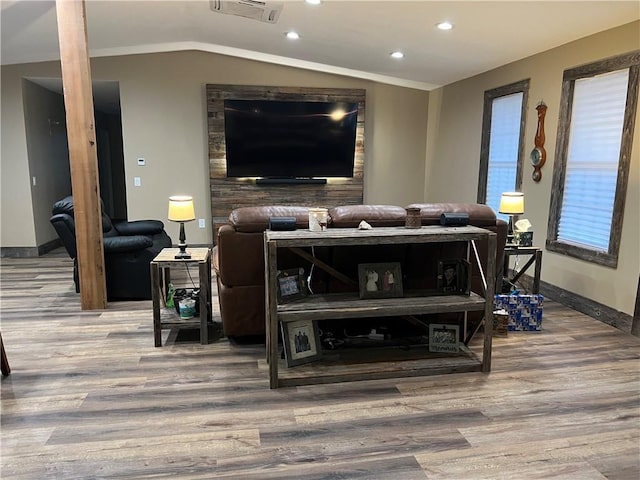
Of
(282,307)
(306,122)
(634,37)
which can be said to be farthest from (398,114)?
(282,307)

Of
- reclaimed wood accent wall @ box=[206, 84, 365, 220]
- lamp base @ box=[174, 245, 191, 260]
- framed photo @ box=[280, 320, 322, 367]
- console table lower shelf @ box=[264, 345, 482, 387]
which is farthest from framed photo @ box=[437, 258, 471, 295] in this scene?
reclaimed wood accent wall @ box=[206, 84, 365, 220]

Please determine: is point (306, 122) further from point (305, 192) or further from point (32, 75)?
point (32, 75)

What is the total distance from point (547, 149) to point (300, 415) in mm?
3468

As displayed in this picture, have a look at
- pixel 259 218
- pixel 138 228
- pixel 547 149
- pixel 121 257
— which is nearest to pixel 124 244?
pixel 121 257

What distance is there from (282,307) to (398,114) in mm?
4881

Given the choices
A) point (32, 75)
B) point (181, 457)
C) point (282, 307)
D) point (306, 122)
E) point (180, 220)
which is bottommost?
point (181, 457)

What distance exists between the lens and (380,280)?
281 centimetres

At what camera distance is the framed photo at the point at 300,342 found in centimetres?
275

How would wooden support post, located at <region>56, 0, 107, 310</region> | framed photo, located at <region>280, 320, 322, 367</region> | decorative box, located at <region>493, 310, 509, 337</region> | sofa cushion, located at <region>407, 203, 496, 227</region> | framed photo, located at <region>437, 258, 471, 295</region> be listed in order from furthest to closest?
wooden support post, located at <region>56, 0, 107, 310</region>, decorative box, located at <region>493, 310, 509, 337</region>, sofa cushion, located at <region>407, 203, 496, 227</region>, framed photo, located at <region>437, 258, 471, 295</region>, framed photo, located at <region>280, 320, 322, 367</region>

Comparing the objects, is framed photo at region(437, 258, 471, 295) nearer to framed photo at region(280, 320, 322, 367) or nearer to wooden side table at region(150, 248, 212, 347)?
framed photo at region(280, 320, 322, 367)

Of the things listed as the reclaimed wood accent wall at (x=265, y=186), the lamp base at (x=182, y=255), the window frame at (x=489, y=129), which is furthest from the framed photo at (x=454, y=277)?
the reclaimed wood accent wall at (x=265, y=186)

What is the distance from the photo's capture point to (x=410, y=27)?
4066mm

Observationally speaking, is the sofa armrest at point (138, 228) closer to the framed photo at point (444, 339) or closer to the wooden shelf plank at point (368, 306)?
the wooden shelf plank at point (368, 306)

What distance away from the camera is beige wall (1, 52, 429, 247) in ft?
18.9
